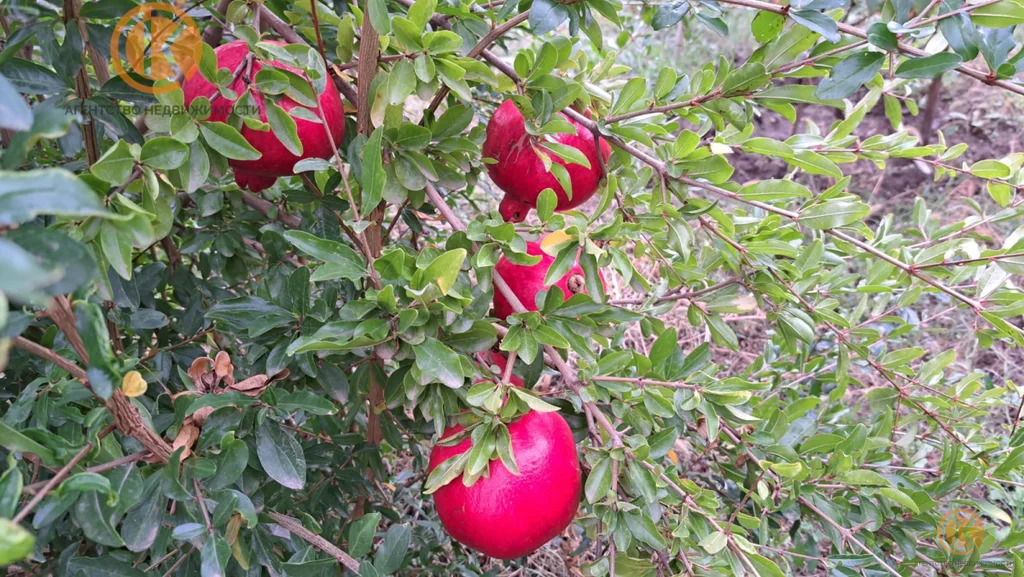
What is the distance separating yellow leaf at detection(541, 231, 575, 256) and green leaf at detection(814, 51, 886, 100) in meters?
0.35

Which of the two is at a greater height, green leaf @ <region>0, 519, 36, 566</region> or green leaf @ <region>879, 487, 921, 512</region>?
green leaf @ <region>0, 519, 36, 566</region>

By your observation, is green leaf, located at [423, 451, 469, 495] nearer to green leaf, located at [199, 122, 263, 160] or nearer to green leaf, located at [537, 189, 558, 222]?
green leaf, located at [537, 189, 558, 222]

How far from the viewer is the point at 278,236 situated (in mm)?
1138

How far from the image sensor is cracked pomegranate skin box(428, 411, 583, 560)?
2.96 feet

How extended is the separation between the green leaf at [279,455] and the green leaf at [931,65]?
0.87m

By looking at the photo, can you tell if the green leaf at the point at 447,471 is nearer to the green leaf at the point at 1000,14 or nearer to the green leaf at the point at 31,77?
the green leaf at the point at 31,77

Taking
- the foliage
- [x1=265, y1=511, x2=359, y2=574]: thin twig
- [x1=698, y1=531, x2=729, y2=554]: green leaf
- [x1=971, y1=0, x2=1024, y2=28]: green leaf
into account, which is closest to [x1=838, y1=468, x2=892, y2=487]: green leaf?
the foliage

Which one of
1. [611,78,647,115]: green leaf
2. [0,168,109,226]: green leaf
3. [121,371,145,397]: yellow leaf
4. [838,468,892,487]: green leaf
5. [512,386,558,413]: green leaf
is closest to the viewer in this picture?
[0,168,109,226]: green leaf

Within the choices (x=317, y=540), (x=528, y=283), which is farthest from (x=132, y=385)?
(x=528, y=283)

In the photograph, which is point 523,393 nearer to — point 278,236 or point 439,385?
point 439,385

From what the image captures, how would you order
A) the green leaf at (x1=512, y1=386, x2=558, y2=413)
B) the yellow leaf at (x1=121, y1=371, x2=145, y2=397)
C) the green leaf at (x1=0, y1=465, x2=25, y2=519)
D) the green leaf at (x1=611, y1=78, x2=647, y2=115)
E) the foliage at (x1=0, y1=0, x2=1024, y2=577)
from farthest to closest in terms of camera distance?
the green leaf at (x1=611, y1=78, x2=647, y2=115) < the green leaf at (x1=512, y1=386, x2=558, y2=413) < the foliage at (x1=0, y1=0, x2=1024, y2=577) < the yellow leaf at (x1=121, y1=371, x2=145, y2=397) < the green leaf at (x1=0, y1=465, x2=25, y2=519)

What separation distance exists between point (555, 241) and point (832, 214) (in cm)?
47

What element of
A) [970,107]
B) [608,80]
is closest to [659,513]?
[608,80]

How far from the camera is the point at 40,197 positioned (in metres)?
0.39
